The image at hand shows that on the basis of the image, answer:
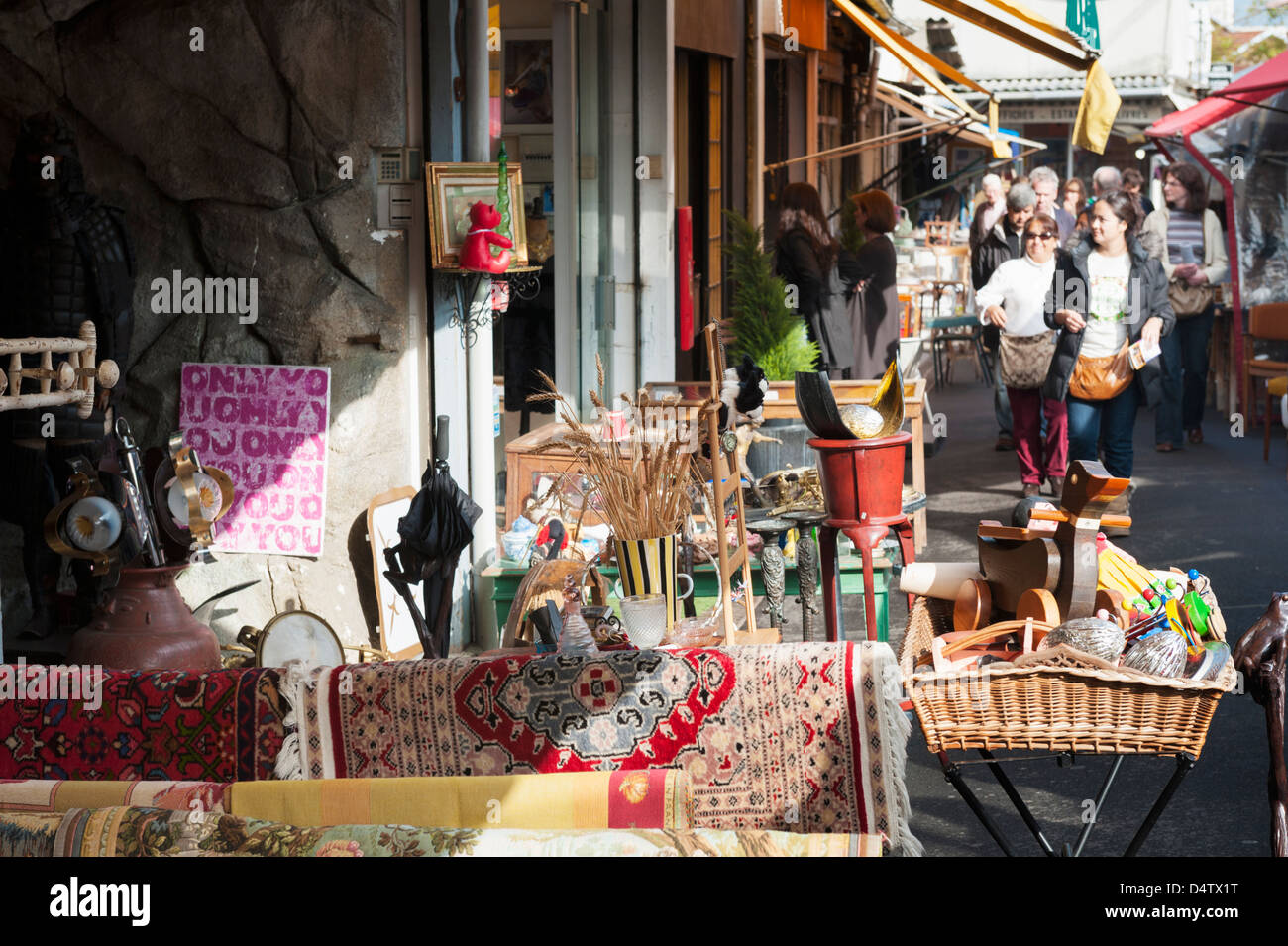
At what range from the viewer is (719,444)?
182 inches

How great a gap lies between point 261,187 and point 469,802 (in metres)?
3.77

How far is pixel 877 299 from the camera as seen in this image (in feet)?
32.5

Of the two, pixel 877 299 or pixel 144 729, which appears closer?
pixel 144 729

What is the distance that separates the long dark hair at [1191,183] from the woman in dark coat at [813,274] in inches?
145

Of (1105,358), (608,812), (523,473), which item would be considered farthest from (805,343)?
(608,812)

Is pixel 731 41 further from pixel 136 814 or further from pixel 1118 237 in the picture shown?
pixel 136 814

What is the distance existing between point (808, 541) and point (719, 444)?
0.68 m

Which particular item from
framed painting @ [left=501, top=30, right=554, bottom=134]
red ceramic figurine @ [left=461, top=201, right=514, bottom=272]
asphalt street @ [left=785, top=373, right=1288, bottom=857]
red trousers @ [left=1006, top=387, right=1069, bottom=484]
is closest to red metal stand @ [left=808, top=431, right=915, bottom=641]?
asphalt street @ [left=785, top=373, right=1288, bottom=857]

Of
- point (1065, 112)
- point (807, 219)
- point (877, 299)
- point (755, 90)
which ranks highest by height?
point (1065, 112)

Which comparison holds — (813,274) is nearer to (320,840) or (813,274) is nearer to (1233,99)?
(1233,99)

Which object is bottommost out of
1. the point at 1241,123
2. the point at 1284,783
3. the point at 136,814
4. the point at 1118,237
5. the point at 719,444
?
the point at 1284,783

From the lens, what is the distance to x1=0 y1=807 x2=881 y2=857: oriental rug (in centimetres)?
269

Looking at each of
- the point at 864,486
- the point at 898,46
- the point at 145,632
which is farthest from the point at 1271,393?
the point at 145,632

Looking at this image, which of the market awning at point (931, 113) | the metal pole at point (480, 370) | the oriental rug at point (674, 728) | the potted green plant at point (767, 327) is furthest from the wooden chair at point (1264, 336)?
the oriental rug at point (674, 728)
